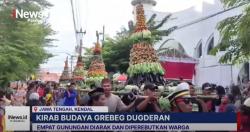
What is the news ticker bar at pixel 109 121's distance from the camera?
20.7ft

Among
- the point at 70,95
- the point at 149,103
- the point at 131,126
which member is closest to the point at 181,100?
the point at 149,103

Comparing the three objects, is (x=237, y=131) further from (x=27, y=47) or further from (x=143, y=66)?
(x=27, y=47)

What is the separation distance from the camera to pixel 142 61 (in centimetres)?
1252

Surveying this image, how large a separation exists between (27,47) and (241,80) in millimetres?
16753

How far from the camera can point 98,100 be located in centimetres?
785

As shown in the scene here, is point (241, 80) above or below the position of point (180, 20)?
below

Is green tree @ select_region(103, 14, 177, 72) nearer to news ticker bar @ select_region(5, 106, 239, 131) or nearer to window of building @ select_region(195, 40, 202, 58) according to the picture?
window of building @ select_region(195, 40, 202, 58)

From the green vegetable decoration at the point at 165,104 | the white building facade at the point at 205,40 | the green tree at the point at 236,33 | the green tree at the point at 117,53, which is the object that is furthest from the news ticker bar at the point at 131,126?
the white building facade at the point at 205,40

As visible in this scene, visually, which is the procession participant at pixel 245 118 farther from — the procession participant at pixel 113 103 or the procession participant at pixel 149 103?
the procession participant at pixel 113 103

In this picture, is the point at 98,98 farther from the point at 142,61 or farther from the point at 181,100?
the point at 142,61

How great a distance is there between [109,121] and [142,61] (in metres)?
6.14

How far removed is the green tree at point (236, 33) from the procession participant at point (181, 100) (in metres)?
5.62

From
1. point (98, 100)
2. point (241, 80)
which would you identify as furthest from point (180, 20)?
point (98, 100)

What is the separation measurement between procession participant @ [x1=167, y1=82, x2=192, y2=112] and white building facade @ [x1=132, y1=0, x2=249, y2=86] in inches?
1284
